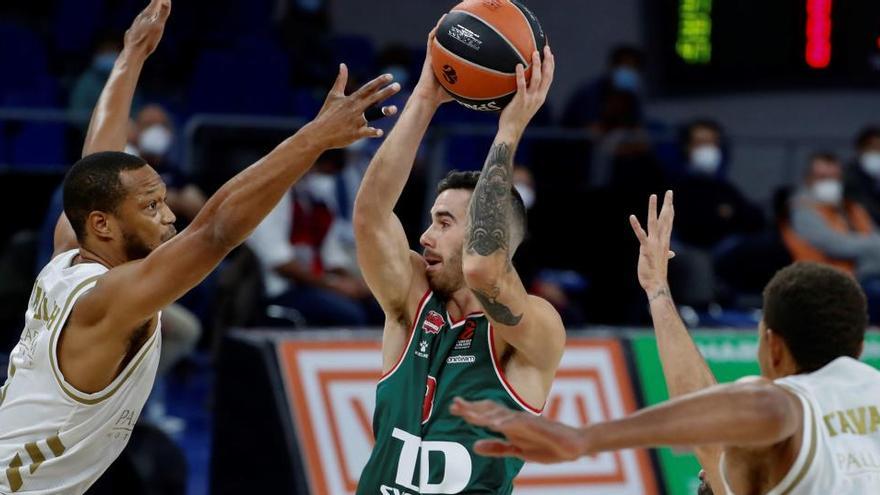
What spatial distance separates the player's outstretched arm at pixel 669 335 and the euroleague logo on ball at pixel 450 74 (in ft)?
2.55

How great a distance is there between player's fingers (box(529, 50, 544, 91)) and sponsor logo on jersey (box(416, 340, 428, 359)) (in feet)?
3.00

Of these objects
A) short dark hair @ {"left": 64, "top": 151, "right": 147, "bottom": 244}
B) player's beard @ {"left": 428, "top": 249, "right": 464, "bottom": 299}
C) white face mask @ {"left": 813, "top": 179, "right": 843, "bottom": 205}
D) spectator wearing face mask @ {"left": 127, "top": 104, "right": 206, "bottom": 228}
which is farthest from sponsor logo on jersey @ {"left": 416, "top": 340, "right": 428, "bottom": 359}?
white face mask @ {"left": 813, "top": 179, "right": 843, "bottom": 205}

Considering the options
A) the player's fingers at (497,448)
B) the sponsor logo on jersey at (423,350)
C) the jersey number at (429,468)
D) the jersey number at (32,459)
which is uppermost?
the player's fingers at (497,448)

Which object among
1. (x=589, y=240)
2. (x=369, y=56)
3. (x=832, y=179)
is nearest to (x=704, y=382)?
(x=589, y=240)

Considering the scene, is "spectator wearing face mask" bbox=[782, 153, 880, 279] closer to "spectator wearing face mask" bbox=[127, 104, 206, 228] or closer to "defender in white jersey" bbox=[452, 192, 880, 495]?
"spectator wearing face mask" bbox=[127, 104, 206, 228]

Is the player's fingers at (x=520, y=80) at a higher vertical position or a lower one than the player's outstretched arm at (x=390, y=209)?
higher

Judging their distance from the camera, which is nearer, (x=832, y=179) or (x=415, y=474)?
(x=415, y=474)

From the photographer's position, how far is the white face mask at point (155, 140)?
10062 mm

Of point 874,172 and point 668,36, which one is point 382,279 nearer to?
point 668,36

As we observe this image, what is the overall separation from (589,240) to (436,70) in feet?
20.4

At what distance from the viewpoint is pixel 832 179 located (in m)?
11.5

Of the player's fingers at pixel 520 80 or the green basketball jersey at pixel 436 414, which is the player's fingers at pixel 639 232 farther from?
the green basketball jersey at pixel 436 414

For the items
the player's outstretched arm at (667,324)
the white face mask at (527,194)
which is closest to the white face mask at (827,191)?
the white face mask at (527,194)

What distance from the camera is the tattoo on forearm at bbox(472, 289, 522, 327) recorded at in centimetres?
466
